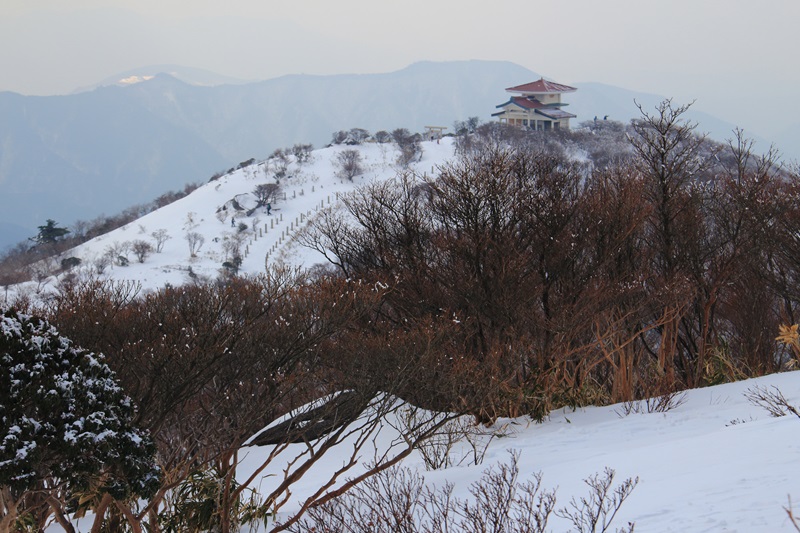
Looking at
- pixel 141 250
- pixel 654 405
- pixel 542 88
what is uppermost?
pixel 542 88

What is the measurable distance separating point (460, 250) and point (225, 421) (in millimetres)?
5090

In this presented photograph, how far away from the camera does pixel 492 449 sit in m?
9.66

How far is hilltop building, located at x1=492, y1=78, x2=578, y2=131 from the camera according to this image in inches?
2879

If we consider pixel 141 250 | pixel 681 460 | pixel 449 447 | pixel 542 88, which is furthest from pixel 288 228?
pixel 681 460

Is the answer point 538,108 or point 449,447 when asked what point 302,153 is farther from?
point 449,447

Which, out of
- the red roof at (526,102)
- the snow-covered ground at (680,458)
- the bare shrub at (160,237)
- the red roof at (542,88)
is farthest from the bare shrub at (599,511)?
the red roof at (542,88)

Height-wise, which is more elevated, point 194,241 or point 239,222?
point 239,222

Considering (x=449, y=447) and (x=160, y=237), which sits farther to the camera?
(x=160, y=237)

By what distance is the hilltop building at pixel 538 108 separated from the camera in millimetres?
73125

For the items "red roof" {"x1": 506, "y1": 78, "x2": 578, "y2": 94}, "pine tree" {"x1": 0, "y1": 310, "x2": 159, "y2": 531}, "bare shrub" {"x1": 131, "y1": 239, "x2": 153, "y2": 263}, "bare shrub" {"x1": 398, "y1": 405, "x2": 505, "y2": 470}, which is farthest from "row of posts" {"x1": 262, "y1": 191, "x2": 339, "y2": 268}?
"pine tree" {"x1": 0, "y1": 310, "x2": 159, "y2": 531}

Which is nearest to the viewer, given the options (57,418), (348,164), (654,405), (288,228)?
(57,418)

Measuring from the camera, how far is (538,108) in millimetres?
73000

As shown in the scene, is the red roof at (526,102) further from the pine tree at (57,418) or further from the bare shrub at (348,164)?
the pine tree at (57,418)

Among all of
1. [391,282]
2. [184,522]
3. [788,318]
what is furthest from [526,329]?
[788,318]
